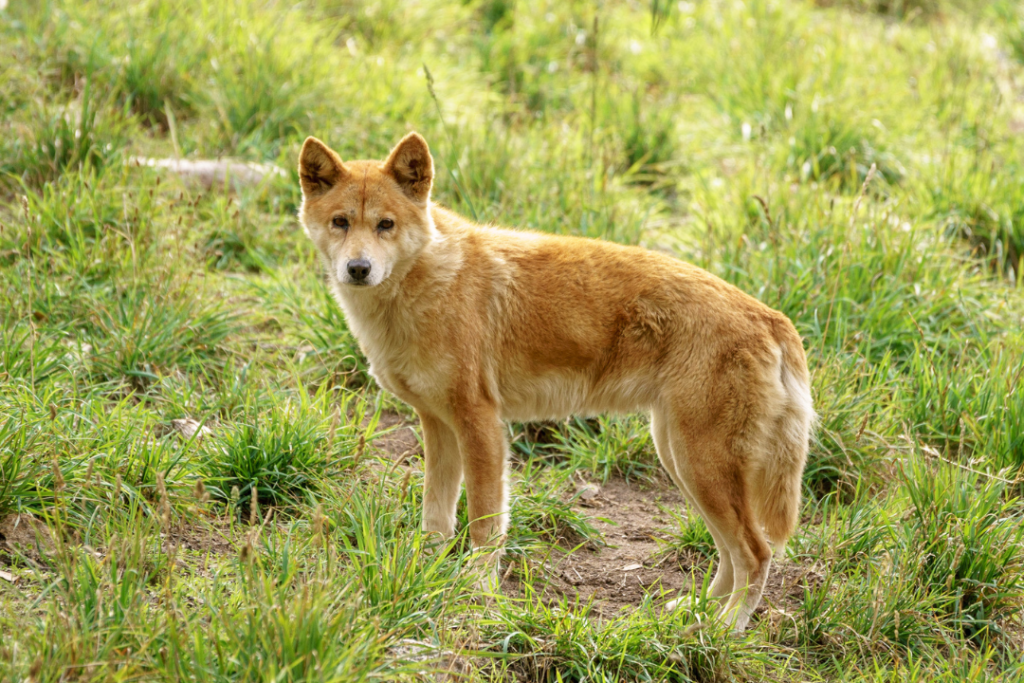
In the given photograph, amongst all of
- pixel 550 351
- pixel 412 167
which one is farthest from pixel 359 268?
pixel 550 351

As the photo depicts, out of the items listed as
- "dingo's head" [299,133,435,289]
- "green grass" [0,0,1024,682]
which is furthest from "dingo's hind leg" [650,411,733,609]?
"dingo's head" [299,133,435,289]

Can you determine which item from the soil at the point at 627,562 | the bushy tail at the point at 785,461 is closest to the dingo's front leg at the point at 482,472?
the soil at the point at 627,562

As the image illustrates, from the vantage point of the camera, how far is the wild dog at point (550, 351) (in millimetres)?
3842

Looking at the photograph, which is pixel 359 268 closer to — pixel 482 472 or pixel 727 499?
pixel 482 472

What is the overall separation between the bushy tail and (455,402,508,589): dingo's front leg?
1.15 m

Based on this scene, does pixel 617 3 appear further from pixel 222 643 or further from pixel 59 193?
pixel 222 643

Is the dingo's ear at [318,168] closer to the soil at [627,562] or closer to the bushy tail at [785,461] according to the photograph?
the soil at [627,562]

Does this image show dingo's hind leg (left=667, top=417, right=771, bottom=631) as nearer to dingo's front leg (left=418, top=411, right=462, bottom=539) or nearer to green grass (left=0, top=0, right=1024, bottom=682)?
green grass (left=0, top=0, right=1024, bottom=682)

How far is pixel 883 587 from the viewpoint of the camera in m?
3.78

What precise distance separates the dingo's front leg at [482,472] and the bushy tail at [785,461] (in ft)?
3.76

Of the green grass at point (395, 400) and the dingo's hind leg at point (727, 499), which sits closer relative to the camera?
the green grass at point (395, 400)

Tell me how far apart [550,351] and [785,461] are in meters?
1.16

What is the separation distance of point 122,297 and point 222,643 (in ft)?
10.0

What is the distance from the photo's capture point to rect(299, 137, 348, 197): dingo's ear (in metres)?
3.94
